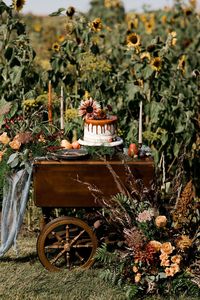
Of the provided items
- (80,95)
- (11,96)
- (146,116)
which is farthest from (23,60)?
(146,116)

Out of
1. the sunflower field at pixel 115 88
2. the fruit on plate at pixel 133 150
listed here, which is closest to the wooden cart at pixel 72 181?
the fruit on plate at pixel 133 150

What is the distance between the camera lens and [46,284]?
4309 millimetres

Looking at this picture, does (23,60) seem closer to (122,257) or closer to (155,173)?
(155,173)

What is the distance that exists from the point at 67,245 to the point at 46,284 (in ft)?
1.02

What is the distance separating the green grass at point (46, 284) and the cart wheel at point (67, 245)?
91 mm

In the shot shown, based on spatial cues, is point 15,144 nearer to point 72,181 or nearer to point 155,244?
point 72,181

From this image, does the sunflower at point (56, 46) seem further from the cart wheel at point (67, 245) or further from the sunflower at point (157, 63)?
Answer: the cart wheel at point (67, 245)

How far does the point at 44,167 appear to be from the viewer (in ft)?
14.1

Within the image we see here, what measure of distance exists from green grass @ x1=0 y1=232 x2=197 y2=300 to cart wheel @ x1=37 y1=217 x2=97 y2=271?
91mm

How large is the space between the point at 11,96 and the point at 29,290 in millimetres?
2025

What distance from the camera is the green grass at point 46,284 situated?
4.14 meters

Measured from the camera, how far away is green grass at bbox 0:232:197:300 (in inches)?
163

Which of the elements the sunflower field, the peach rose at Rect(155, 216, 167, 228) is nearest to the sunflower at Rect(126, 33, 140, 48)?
the sunflower field

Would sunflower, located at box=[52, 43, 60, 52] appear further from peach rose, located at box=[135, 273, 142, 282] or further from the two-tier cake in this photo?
peach rose, located at box=[135, 273, 142, 282]
